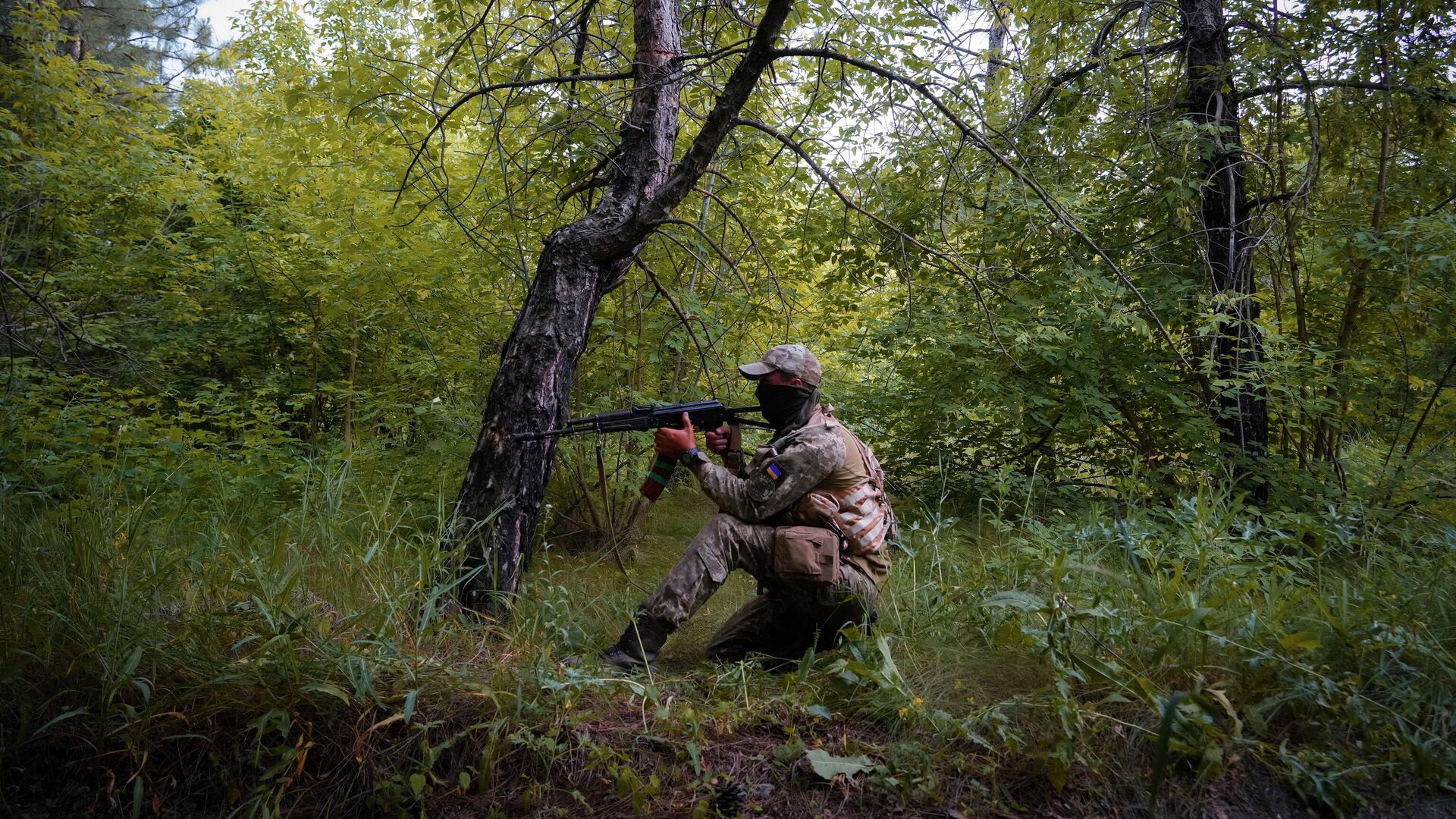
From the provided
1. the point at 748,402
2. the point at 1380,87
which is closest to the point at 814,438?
the point at 748,402

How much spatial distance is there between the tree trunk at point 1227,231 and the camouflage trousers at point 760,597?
10.9 feet

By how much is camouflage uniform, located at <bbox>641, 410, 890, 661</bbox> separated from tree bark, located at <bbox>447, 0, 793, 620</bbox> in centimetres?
70

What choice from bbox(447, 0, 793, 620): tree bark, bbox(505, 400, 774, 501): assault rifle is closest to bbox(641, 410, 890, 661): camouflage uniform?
bbox(505, 400, 774, 501): assault rifle

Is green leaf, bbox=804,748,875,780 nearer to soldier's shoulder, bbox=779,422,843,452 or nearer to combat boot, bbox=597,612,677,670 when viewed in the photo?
combat boot, bbox=597,612,677,670

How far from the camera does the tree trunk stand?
5.00 meters

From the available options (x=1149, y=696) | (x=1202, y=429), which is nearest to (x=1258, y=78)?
(x=1202, y=429)

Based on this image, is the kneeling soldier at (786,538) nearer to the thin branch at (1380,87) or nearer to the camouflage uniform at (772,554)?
the camouflage uniform at (772,554)

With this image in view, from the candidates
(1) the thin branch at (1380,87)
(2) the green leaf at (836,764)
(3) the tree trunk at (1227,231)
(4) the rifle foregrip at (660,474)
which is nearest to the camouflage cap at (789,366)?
(4) the rifle foregrip at (660,474)

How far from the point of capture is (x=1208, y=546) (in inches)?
121

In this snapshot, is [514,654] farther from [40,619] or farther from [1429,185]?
[1429,185]

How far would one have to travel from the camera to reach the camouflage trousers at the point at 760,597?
3.11 m

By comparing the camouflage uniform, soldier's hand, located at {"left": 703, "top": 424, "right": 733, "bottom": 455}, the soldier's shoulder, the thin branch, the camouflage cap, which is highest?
the thin branch

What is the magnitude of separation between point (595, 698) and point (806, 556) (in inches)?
41.5

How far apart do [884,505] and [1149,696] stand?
1.51m
